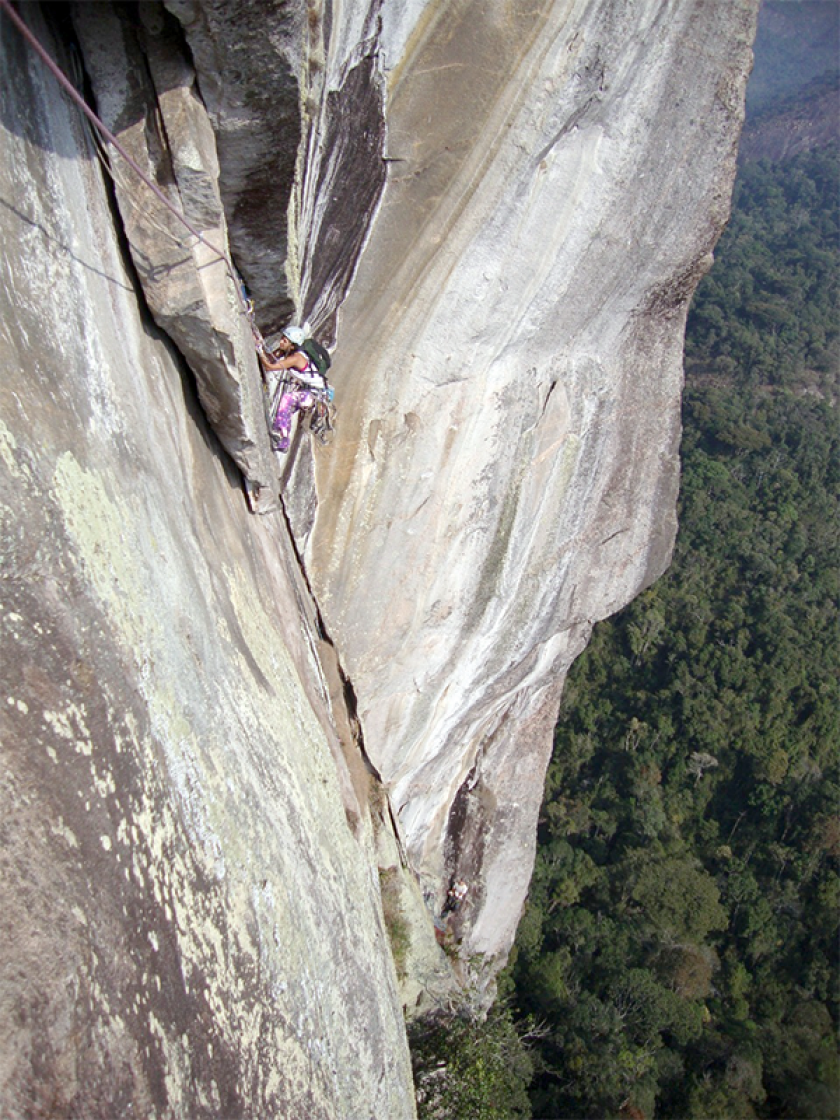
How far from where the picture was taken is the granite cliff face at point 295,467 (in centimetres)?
234

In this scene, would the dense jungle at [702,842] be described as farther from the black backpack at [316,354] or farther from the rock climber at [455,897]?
the black backpack at [316,354]

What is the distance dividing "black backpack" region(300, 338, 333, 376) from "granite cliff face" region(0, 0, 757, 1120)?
9.4 inches

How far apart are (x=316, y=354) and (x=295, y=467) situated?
929mm

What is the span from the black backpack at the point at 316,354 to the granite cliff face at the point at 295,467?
0.79 feet

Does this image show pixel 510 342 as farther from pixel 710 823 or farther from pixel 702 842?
pixel 710 823

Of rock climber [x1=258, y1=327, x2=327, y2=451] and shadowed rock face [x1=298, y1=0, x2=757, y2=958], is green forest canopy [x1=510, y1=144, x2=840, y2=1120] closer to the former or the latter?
shadowed rock face [x1=298, y1=0, x2=757, y2=958]

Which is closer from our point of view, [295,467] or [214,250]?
[214,250]

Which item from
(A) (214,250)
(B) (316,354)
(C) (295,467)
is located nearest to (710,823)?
(C) (295,467)

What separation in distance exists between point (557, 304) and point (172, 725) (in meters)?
4.78

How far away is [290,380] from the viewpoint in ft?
17.5

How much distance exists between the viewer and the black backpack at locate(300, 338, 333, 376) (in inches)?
202

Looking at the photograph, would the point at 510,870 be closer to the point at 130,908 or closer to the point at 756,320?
the point at 130,908

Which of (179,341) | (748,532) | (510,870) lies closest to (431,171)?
(179,341)

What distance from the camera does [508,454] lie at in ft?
22.2
